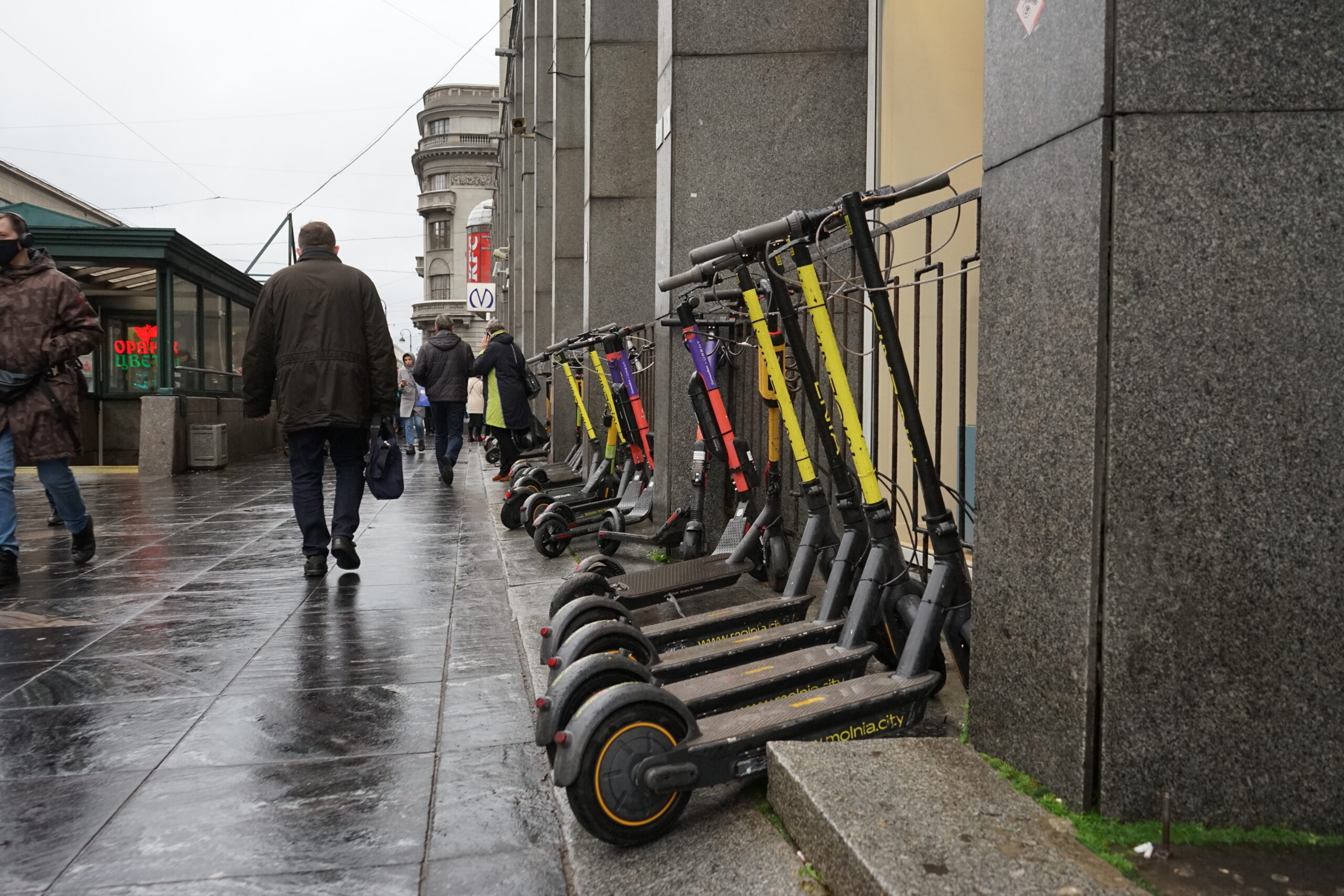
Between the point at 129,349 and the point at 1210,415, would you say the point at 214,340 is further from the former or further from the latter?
the point at 1210,415

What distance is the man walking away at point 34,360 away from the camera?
677 centimetres

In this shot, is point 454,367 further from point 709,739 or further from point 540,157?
point 709,739

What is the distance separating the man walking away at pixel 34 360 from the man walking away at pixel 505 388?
6518mm

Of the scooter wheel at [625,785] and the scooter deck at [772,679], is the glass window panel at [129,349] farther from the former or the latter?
the scooter wheel at [625,785]

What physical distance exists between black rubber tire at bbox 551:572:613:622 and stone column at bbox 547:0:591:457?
37.0 ft

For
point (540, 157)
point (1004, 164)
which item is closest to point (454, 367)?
point (540, 157)

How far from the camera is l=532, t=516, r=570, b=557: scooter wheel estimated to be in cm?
752

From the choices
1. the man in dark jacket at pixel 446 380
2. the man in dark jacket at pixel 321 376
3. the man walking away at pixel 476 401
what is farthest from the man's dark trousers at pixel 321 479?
the man walking away at pixel 476 401

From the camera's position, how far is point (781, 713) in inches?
120

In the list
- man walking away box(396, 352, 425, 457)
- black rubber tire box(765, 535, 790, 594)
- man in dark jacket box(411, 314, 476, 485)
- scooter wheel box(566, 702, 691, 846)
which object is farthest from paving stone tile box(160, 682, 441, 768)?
man walking away box(396, 352, 425, 457)

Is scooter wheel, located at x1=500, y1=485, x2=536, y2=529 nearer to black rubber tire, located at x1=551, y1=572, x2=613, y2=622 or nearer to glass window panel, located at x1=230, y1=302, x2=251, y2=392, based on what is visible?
black rubber tire, located at x1=551, y1=572, x2=613, y2=622

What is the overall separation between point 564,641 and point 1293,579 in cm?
222

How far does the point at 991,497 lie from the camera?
9.64 ft

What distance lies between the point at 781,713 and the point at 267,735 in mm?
1767
